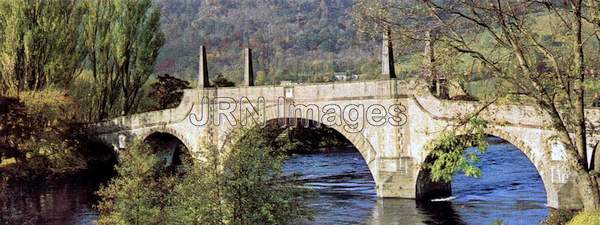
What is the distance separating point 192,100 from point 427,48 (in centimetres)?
2490

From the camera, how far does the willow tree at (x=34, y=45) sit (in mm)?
47469

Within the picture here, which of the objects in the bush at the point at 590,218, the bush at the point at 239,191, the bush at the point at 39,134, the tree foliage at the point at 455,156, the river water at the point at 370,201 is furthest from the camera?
the bush at the point at 39,134

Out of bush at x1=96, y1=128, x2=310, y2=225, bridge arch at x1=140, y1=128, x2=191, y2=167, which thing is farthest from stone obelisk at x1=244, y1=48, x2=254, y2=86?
bush at x1=96, y1=128, x2=310, y2=225

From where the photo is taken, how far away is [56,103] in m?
45.8

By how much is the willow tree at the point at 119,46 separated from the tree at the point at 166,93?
3355mm

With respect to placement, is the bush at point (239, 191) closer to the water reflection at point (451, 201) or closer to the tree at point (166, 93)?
the water reflection at point (451, 201)

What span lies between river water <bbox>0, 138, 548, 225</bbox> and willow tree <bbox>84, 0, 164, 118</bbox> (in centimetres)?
1146

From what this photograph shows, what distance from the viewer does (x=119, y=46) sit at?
5300cm

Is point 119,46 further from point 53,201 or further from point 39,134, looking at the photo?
point 53,201

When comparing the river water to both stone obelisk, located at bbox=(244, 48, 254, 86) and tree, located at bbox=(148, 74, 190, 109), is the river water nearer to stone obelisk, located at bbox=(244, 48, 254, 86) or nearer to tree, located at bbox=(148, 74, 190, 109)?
stone obelisk, located at bbox=(244, 48, 254, 86)

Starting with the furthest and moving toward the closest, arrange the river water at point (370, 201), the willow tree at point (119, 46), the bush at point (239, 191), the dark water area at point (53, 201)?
the willow tree at point (119, 46) < the dark water area at point (53, 201) < the river water at point (370, 201) < the bush at point (239, 191)

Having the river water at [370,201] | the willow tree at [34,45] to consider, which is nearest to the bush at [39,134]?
the river water at [370,201]

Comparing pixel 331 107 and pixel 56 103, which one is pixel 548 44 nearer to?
pixel 331 107

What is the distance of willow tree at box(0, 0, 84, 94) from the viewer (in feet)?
156
